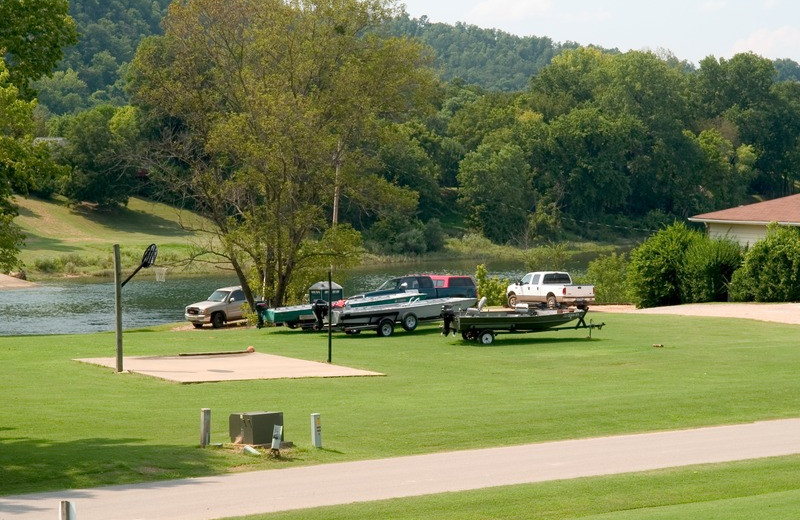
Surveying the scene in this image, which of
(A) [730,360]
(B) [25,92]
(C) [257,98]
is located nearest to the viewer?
(A) [730,360]

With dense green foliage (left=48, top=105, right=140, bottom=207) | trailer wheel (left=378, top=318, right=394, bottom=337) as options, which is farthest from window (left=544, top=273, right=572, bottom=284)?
dense green foliage (left=48, top=105, right=140, bottom=207)

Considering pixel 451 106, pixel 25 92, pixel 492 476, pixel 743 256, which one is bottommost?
pixel 492 476

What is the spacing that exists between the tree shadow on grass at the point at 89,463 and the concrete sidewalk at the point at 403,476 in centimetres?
46

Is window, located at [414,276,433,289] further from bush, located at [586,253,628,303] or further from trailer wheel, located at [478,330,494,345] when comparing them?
bush, located at [586,253,628,303]

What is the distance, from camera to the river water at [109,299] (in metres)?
55.2

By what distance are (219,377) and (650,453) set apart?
41.6 feet

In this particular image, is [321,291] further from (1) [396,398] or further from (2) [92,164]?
(2) [92,164]

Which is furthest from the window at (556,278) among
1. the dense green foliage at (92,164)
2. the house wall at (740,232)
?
the dense green foliage at (92,164)

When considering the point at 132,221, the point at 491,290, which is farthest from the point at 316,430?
the point at 132,221

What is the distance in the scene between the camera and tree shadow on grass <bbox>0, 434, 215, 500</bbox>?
16344 mm

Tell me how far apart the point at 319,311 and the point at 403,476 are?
22.3 metres

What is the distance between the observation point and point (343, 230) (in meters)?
52.7

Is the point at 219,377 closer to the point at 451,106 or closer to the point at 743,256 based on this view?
the point at 743,256

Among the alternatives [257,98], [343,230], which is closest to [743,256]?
[343,230]
